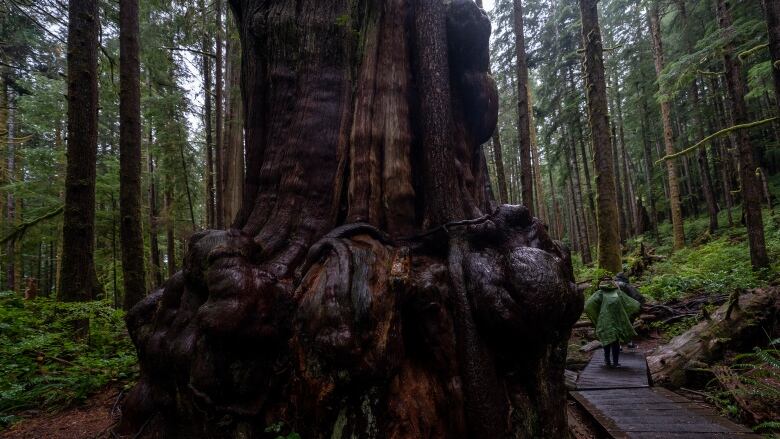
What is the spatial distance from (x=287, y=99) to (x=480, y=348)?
3.28m

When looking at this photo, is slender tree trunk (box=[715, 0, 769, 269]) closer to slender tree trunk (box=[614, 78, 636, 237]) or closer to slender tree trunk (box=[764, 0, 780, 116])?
slender tree trunk (box=[764, 0, 780, 116])

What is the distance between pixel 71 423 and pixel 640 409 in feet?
22.5

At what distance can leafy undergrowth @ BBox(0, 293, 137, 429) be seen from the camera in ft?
16.5

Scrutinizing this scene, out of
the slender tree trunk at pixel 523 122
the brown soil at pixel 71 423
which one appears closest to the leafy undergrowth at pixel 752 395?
the brown soil at pixel 71 423

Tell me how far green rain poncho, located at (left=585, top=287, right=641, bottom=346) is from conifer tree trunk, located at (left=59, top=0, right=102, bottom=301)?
29.5ft

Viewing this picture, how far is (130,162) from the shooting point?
7.44 m

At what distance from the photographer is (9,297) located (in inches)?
298

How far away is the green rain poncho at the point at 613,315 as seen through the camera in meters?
6.75

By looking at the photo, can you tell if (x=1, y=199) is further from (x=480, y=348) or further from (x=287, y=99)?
(x=480, y=348)

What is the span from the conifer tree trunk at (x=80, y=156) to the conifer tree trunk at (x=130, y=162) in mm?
445

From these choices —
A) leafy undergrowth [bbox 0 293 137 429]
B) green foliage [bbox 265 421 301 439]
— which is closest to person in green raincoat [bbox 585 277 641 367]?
green foliage [bbox 265 421 301 439]

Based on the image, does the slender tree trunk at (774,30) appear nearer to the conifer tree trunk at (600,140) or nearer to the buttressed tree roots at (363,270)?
the buttressed tree roots at (363,270)

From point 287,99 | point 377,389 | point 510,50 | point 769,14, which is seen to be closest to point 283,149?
point 287,99

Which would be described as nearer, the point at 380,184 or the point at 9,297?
the point at 380,184
